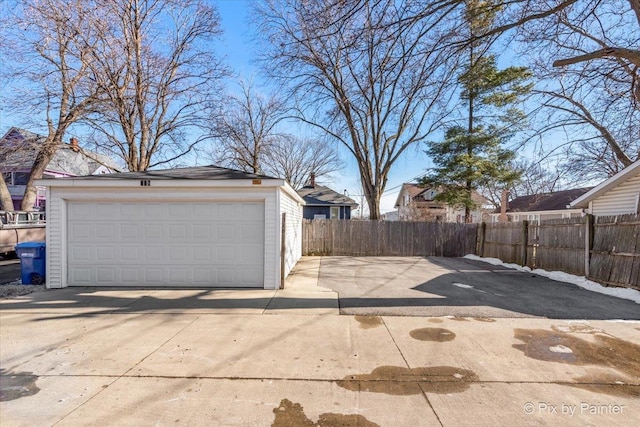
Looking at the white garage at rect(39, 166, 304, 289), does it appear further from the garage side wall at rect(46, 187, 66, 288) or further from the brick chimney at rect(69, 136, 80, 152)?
the brick chimney at rect(69, 136, 80, 152)

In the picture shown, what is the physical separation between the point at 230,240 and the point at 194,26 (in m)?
13.2

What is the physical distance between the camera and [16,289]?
688 cm

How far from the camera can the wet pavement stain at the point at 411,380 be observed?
3.03 m

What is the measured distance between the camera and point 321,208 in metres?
25.2

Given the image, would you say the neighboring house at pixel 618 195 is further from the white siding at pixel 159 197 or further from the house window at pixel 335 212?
the house window at pixel 335 212

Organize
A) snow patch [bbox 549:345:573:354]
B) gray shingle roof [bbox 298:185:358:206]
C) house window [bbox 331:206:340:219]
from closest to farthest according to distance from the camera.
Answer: snow patch [bbox 549:345:573:354] → gray shingle roof [bbox 298:185:358:206] → house window [bbox 331:206:340:219]

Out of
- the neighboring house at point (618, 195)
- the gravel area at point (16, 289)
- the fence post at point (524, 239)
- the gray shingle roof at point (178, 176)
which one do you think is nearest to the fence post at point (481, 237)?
the fence post at point (524, 239)

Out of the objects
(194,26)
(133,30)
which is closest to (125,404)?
(133,30)

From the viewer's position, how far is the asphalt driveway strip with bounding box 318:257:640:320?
18.4 feet

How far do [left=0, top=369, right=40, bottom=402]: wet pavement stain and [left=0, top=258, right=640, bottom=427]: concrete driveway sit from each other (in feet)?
0.05

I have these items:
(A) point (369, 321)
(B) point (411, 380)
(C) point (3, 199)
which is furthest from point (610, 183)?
(C) point (3, 199)

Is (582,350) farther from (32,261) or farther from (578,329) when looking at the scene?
(32,261)

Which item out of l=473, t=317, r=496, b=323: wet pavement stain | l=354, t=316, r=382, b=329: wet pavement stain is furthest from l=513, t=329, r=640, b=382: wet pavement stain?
l=354, t=316, r=382, b=329: wet pavement stain

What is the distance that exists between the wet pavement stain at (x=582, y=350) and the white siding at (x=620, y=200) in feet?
22.1
